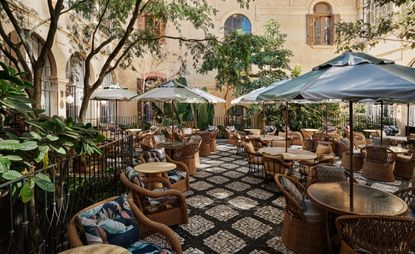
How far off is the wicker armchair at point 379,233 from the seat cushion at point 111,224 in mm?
2132

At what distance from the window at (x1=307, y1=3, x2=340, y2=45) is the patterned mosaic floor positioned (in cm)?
1357

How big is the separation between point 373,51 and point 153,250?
17461mm

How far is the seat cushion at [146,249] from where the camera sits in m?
2.62

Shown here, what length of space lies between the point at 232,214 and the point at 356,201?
214cm

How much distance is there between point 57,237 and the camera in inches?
119

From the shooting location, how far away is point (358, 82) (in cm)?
271

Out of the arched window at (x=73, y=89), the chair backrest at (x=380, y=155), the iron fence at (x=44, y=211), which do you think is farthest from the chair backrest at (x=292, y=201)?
the arched window at (x=73, y=89)

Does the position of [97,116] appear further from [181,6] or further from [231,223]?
[231,223]

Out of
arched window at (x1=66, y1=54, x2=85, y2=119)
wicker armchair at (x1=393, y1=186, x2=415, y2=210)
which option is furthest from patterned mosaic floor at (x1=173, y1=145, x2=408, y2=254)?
arched window at (x1=66, y1=54, x2=85, y2=119)

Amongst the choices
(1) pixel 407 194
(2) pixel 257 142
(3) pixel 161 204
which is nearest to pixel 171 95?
(3) pixel 161 204

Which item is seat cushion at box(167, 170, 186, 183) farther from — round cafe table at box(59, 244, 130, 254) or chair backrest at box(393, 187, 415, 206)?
chair backrest at box(393, 187, 415, 206)

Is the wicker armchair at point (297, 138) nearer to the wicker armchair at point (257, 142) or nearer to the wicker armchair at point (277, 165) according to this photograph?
the wicker armchair at point (257, 142)

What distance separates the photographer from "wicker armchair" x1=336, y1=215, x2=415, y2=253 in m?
2.37

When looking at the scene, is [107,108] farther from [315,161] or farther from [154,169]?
[315,161]
